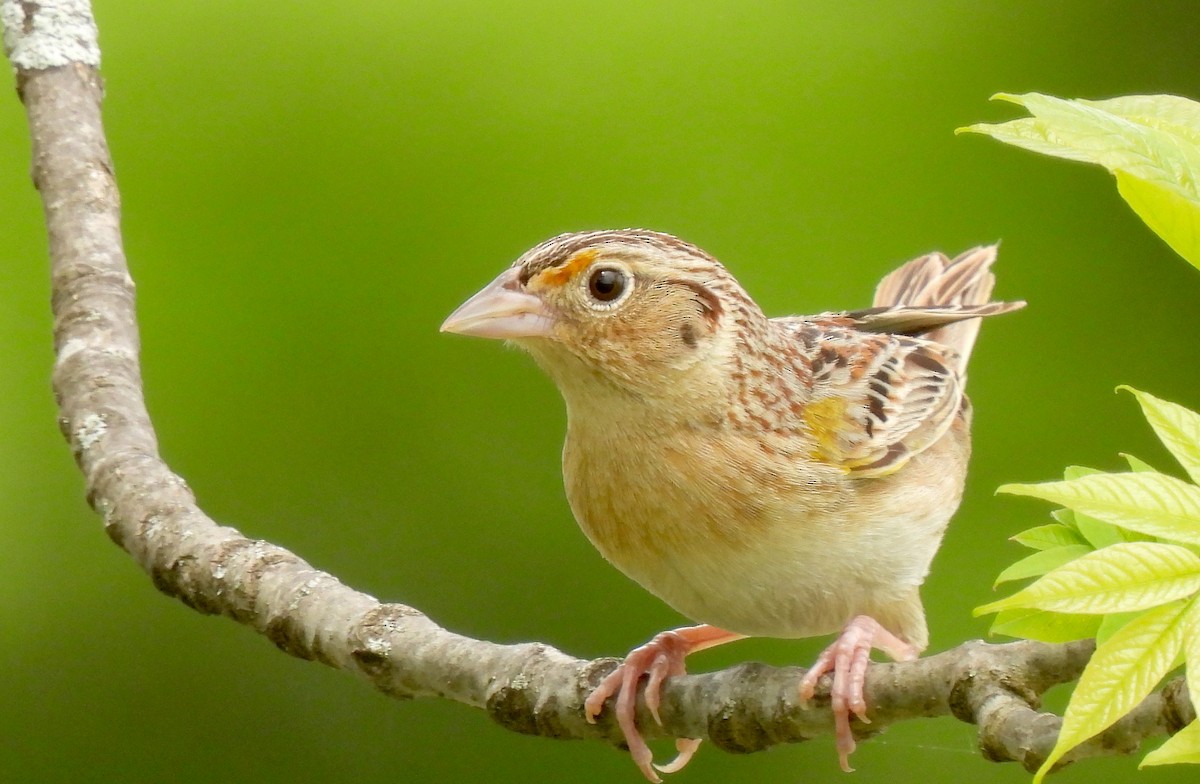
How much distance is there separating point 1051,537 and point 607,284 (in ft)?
2.56

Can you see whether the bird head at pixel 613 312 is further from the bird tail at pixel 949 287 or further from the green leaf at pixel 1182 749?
the green leaf at pixel 1182 749

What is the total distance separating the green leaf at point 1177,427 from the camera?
36.4 inches

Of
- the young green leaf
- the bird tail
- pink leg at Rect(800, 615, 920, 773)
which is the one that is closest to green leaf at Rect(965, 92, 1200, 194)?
the young green leaf

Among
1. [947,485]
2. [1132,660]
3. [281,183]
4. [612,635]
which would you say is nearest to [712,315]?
[947,485]

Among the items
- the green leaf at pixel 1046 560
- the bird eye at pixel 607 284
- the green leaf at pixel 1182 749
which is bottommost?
the green leaf at pixel 1182 749

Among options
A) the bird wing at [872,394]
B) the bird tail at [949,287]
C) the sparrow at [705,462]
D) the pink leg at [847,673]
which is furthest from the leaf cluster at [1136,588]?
the bird tail at [949,287]

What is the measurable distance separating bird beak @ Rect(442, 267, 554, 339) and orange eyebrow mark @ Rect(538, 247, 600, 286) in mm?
26

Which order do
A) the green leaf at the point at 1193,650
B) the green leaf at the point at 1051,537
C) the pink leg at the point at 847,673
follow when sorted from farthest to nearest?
the pink leg at the point at 847,673 < the green leaf at the point at 1051,537 < the green leaf at the point at 1193,650

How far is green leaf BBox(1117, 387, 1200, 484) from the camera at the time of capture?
3.04ft

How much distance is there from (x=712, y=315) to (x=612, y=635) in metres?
1.28

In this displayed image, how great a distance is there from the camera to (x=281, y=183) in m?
3.07

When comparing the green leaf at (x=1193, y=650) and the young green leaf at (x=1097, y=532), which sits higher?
the young green leaf at (x=1097, y=532)

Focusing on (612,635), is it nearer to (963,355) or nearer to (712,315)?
(963,355)

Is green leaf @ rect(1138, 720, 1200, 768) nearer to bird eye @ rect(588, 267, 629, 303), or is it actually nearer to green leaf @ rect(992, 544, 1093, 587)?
green leaf @ rect(992, 544, 1093, 587)
